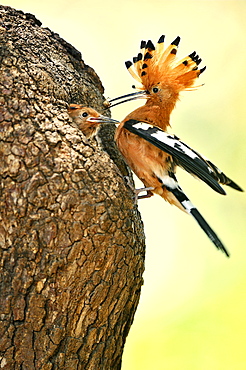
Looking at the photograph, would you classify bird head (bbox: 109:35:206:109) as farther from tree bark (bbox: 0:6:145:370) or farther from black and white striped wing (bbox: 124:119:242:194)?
tree bark (bbox: 0:6:145:370)

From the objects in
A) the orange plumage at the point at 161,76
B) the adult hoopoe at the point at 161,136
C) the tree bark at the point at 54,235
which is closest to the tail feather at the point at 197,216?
the adult hoopoe at the point at 161,136

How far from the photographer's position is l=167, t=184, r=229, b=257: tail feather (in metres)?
2.23

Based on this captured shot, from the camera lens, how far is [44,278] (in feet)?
6.51

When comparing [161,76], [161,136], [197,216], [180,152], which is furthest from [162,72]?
[197,216]

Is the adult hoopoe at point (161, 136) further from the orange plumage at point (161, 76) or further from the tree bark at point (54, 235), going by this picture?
the tree bark at point (54, 235)

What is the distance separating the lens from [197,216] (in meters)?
2.31

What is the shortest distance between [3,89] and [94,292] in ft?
2.84

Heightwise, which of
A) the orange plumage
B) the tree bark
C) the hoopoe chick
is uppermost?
the orange plumage

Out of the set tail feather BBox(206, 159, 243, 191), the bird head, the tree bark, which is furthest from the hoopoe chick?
tail feather BBox(206, 159, 243, 191)

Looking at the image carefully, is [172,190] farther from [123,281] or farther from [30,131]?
[30,131]

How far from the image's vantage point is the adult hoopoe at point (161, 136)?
7.49 ft

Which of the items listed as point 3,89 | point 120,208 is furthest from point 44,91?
point 120,208

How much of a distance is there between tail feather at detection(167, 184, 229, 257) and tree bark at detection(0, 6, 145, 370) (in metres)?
0.26

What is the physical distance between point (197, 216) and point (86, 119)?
0.65 m
